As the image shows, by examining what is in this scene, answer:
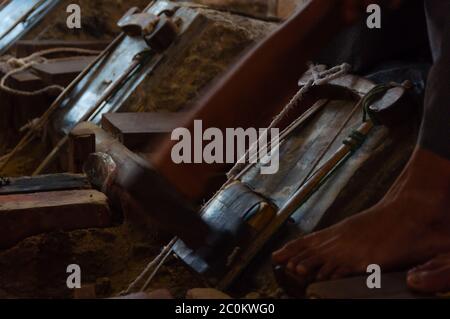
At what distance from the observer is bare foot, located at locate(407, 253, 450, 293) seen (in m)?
1.94

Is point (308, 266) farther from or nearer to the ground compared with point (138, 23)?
nearer to the ground

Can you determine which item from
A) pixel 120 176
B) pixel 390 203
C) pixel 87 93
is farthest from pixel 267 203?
pixel 87 93

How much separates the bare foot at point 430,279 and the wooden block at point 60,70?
3.07m

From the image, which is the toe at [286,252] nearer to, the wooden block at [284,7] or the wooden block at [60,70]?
the wooden block at [60,70]

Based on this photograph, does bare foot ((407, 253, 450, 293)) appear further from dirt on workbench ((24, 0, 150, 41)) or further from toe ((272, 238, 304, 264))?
dirt on workbench ((24, 0, 150, 41))

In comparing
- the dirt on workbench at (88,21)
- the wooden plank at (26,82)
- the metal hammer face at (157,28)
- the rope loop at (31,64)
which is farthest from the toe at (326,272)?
the dirt on workbench at (88,21)

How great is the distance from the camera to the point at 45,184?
2.84 metres

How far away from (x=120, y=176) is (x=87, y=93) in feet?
5.52

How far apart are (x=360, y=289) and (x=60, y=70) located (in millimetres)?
3146

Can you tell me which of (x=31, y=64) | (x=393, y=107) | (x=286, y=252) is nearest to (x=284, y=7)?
(x=31, y=64)

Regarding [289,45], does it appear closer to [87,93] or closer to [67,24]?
[87,93]

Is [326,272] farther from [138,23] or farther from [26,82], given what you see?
[26,82]

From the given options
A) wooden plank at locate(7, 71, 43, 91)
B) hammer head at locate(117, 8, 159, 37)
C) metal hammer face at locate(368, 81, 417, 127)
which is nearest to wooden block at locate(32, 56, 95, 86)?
wooden plank at locate(7, 71, 43, 91)

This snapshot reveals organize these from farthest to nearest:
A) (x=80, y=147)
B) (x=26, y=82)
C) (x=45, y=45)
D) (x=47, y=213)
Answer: (x=45, y=45)
(x=26, y=82)
(x=80, y=147)
(x=47, y=213)
